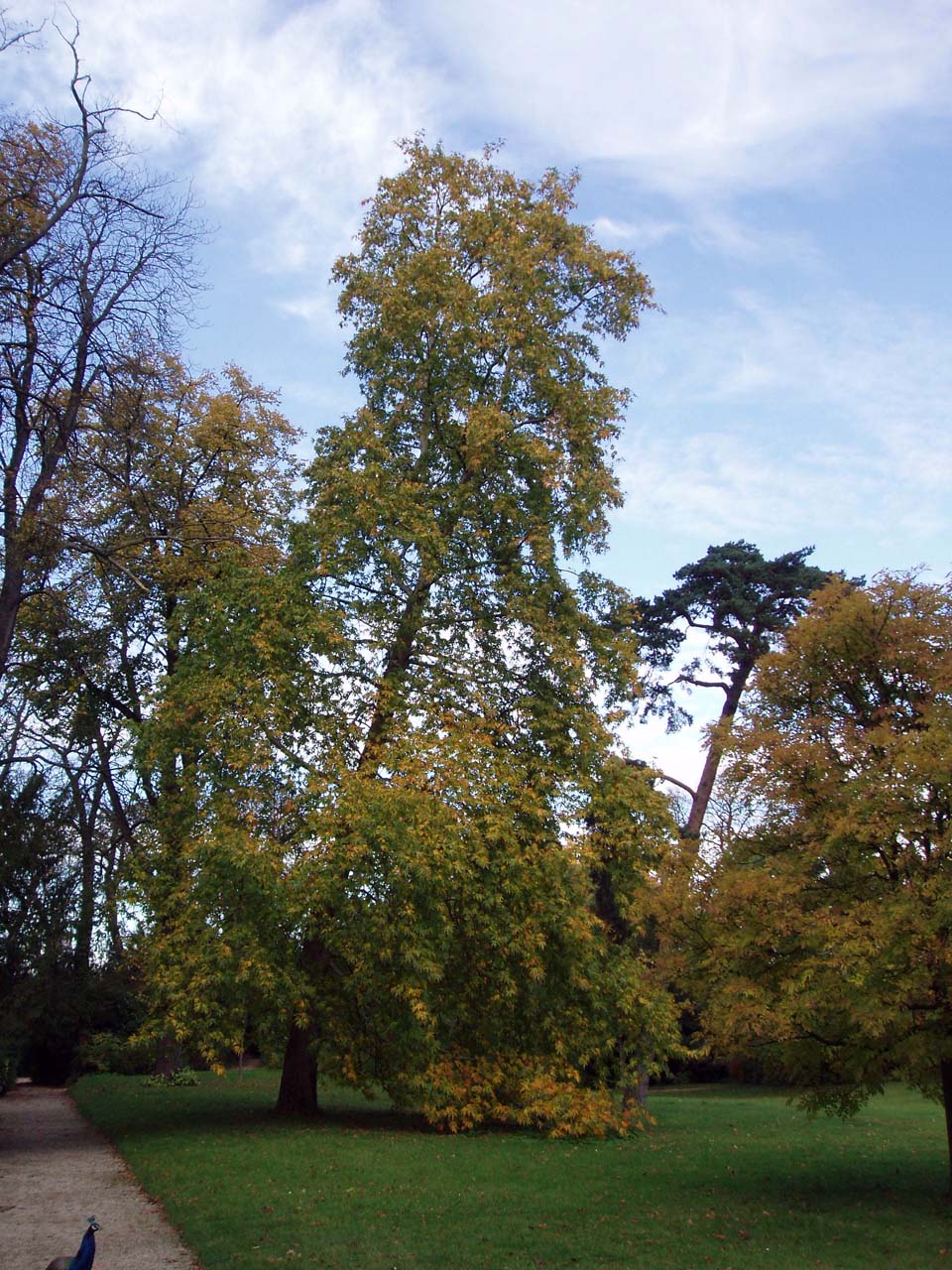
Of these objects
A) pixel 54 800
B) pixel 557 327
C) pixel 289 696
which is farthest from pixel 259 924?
pixel 557 327

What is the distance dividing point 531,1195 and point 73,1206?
4.87 metres

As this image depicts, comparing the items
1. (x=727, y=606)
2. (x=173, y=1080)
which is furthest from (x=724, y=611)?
(x=173, y=1080)

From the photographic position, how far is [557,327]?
2025 cm

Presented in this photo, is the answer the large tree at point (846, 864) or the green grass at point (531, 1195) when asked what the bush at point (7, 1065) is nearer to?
the green grass at point (531, 1195)

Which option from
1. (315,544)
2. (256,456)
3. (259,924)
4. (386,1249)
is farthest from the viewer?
(256,456)

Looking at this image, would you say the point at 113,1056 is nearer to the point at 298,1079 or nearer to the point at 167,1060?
the point at 167,1060

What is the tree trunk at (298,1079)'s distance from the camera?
17734mm

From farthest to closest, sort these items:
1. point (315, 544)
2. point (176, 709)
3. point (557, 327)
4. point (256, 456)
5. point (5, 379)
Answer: point (256, 456) < point (557, 327) < point (315, 544) < point (176, 709) < point (5, 379)

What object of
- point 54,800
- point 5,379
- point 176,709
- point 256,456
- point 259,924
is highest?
point 256,456

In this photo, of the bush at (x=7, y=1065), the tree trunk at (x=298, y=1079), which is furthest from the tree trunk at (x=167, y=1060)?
the tree trunk at (x=298, y=1079)

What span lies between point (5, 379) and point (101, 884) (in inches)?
468

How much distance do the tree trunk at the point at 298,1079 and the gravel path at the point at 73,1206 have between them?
10.3 feet

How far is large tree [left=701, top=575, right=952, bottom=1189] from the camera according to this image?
30.8ft

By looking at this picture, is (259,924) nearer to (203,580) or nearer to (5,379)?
(203,580)
